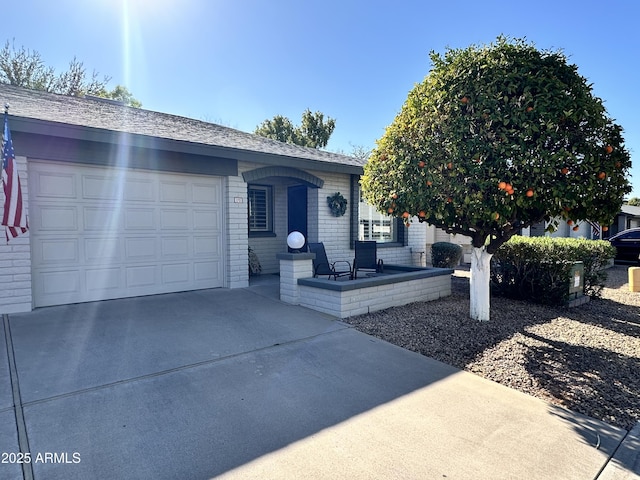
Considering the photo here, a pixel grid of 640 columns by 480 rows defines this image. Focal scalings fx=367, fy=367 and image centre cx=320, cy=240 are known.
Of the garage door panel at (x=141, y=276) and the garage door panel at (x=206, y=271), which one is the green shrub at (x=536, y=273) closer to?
the garage door panel at (x=206, y=271)

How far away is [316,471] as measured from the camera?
232cm

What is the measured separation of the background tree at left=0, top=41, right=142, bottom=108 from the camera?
1880 cm

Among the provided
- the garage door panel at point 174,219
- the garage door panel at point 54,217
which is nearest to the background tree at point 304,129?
the garage door panel at point 174,219

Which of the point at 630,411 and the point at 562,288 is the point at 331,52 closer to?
the point at 562,288

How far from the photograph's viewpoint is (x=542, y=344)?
4875 millimetres

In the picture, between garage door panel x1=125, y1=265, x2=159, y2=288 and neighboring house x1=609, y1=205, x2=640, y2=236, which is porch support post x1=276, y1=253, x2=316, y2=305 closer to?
garage door panel x1=125, y1=265, x2=159, y2=288

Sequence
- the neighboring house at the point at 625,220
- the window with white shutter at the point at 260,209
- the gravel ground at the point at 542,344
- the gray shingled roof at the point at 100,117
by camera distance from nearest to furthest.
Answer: the gravel ground at the point at 542,344, the gray shingled roof at the point at 100,117, the window with white shutter at the point at 260,209, the neighboring house at the point at 625,220

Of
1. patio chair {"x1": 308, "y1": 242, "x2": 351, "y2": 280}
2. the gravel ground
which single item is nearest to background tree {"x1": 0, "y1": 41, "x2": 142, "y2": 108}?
patio chair {"x1": 308, "y1": 242, "x2": 351, "y2": 280}

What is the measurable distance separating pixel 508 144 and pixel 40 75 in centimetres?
2439

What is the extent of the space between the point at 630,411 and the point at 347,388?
2.44 meters

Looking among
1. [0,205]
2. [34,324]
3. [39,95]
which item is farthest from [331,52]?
[34,324]

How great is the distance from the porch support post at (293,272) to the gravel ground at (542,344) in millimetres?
1269

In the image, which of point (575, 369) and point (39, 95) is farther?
point (39, 95)

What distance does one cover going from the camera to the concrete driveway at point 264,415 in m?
2.36
